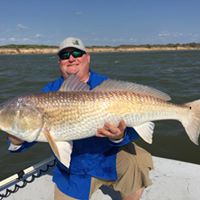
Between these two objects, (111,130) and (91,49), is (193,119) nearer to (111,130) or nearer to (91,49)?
(111,130)

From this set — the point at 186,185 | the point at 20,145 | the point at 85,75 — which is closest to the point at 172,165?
the point at 186,185

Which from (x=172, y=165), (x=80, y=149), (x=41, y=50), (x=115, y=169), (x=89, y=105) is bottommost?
(x=41, y=50)

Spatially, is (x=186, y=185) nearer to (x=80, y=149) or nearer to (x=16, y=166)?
(x=80, y=149)

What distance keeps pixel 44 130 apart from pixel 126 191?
1.40m

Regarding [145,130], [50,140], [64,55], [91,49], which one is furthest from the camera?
[91,49]

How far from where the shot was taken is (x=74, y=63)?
13.1ft

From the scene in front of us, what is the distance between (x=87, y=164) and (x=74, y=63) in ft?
3.66

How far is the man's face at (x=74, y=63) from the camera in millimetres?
3996

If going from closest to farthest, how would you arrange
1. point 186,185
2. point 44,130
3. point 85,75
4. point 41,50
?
point 44,130, point 85,75, point 186,185, point 41,50

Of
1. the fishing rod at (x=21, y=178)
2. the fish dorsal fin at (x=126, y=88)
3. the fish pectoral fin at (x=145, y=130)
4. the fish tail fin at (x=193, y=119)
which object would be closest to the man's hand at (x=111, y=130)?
the fish pectoral fin at (x=145, y=130)

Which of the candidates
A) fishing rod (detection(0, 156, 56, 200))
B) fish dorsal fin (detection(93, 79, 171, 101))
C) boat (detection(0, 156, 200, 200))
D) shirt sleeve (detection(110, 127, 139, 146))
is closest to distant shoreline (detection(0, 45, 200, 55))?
fishing rod (detection(0, 156, 56, 200))

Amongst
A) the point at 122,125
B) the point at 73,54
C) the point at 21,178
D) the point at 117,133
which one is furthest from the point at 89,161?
the point at 21,178

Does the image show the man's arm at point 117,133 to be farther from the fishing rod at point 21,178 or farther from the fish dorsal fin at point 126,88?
the fishing rod at point 21,178

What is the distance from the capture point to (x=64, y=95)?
342 cm
